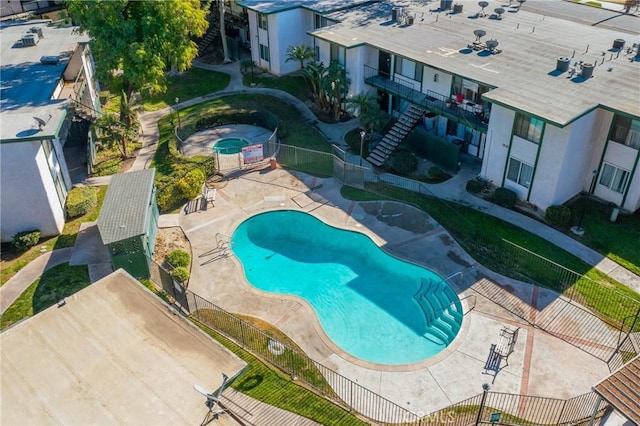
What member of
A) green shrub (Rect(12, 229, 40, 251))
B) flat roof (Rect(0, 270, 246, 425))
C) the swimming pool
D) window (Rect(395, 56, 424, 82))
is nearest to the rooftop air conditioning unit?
the swimming pool

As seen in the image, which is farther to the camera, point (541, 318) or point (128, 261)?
point (128, 261)

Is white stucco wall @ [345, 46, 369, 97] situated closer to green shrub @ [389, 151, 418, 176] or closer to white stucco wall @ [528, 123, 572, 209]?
green shrub @ [389, 151, 418, 176]

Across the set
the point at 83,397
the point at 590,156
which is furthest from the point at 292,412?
the point at 590,156

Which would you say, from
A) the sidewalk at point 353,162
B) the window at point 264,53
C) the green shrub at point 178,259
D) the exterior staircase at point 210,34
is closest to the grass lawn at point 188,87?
the sidewalk at point 353,162

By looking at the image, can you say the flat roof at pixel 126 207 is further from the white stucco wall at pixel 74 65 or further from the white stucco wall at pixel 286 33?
the white stucco wall at pixel 286 33

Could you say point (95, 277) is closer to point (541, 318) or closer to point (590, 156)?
point (541, 318)

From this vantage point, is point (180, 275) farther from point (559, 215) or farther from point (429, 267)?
point (559, 215)

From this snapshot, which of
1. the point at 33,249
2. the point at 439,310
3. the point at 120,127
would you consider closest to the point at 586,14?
the point at 439,310
